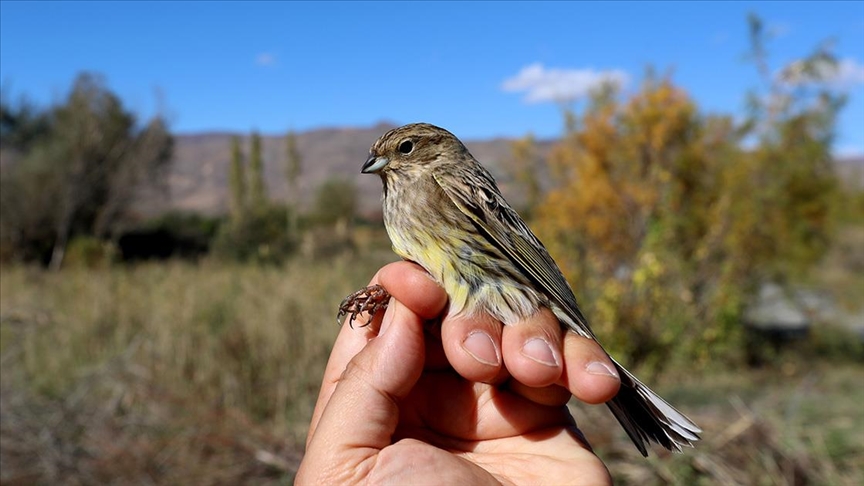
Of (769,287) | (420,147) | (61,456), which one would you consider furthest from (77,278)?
(769,287)

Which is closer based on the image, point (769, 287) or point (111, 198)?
point (769, 287)

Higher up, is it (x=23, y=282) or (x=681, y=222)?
(x=681, y=222)

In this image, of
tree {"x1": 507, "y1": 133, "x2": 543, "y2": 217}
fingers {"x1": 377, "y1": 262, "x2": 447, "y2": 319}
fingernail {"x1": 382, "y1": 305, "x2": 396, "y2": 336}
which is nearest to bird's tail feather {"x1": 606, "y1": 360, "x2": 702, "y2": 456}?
fingers {"x1": 377, "y1": 262, "x2": 447, "y2": 319}

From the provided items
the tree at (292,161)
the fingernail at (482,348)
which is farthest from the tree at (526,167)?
the fingernail at (482,348)

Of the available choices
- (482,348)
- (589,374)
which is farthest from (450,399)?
(589,374)

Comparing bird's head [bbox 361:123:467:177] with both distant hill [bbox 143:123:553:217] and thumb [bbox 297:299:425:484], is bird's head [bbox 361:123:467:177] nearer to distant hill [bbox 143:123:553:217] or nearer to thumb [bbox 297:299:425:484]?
thumb [bbox 297:299:425:484]

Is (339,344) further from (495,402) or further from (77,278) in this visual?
(77,278)

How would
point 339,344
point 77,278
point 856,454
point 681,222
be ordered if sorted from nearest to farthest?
point 339,344
point 856,454
point 77,278
point 681,222

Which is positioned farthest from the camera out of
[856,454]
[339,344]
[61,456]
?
[856,454]
